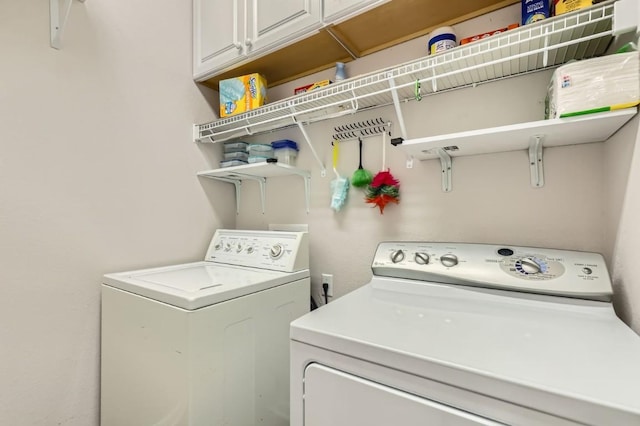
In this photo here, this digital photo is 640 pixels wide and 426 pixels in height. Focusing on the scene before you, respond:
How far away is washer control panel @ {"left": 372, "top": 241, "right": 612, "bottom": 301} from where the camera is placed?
911 millimetres

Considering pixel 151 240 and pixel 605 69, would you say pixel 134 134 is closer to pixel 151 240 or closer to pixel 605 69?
pixel 151 240

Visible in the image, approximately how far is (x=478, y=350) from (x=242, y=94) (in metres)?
1.69

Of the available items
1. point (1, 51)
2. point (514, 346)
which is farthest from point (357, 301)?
point (1, 51)

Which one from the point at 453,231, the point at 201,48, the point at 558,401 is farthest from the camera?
the point at 201,48

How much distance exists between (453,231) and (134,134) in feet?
5.73

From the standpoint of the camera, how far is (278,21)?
149cm

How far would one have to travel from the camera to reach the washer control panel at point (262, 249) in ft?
4.91

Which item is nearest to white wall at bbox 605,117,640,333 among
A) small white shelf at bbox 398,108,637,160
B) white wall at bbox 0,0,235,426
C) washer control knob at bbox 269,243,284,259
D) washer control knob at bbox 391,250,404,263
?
small white shelf at bbox 398,108,637,160

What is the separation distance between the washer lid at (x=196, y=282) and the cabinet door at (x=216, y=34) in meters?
1.20

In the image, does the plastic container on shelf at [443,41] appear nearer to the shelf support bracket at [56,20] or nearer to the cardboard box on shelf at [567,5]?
the cardboard box on shelf at [567,5]

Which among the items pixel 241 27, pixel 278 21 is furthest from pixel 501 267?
pixel 241 27

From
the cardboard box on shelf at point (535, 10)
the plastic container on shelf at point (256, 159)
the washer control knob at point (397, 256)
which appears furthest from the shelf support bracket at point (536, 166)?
the plastic container on shelf at point (256, 159)

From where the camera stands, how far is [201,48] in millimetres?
1857

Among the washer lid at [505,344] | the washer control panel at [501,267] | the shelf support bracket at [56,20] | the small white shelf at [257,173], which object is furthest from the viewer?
the small white shelf at [257,173]
